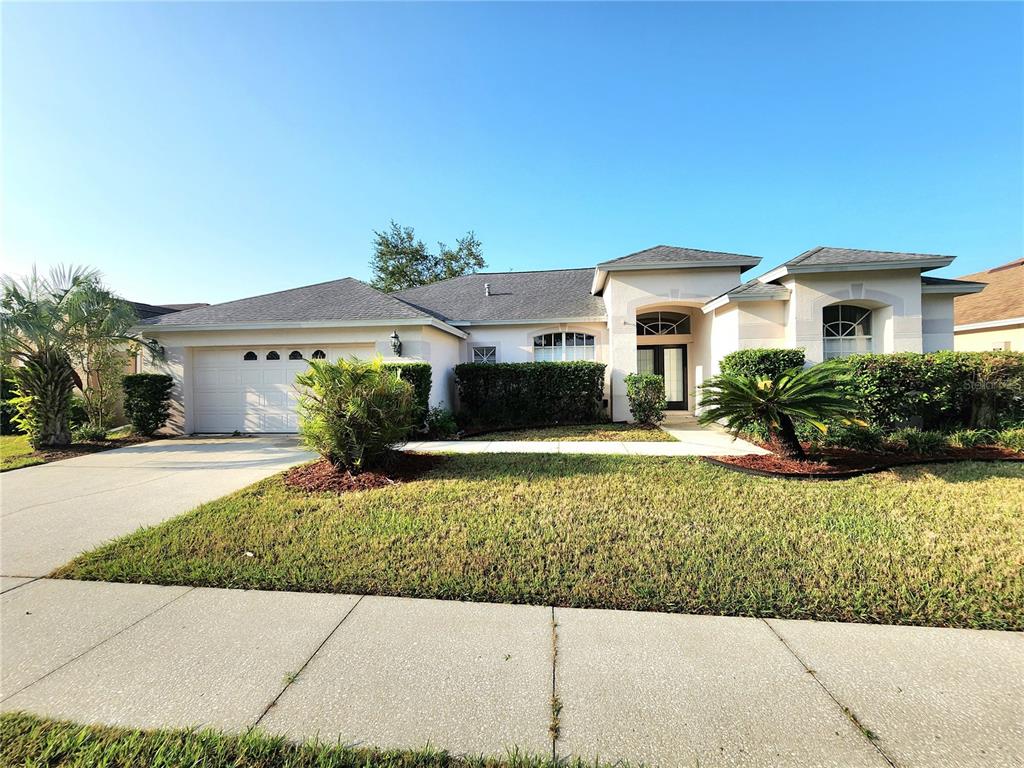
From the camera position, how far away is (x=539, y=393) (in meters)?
11.6

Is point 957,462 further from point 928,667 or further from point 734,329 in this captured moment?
point 928,667

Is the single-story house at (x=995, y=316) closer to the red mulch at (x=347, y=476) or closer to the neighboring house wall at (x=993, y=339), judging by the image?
the neighboring house wall at (x=993, y=339)

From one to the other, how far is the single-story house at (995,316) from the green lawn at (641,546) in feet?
44.2

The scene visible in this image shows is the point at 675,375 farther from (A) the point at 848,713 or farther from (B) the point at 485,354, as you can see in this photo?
(A) the point at 848,713

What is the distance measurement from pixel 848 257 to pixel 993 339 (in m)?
10.0

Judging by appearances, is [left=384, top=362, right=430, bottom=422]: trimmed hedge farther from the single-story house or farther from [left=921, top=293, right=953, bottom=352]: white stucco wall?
the single-story house

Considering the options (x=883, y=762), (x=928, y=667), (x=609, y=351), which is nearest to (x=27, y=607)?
(x=883, y=762)

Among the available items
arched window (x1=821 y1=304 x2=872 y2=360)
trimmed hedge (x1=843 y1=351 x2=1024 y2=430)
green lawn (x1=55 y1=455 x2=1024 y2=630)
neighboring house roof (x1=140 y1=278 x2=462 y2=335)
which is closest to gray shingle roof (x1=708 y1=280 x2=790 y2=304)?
arched window (x1=821 y1=304 x2=872 y2=360)

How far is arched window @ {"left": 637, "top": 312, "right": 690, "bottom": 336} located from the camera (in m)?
14.0

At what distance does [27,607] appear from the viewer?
3.02 metres

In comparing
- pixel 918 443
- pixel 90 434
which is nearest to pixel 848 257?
pixel 918 443

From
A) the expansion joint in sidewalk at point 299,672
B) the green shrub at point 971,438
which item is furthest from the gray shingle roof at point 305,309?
the green shrub at point 971,438

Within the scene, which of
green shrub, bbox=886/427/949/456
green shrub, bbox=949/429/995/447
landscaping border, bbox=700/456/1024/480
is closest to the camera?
landscaping border, bbox=700/456/1024/480

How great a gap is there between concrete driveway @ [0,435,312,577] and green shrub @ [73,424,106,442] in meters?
1.47
